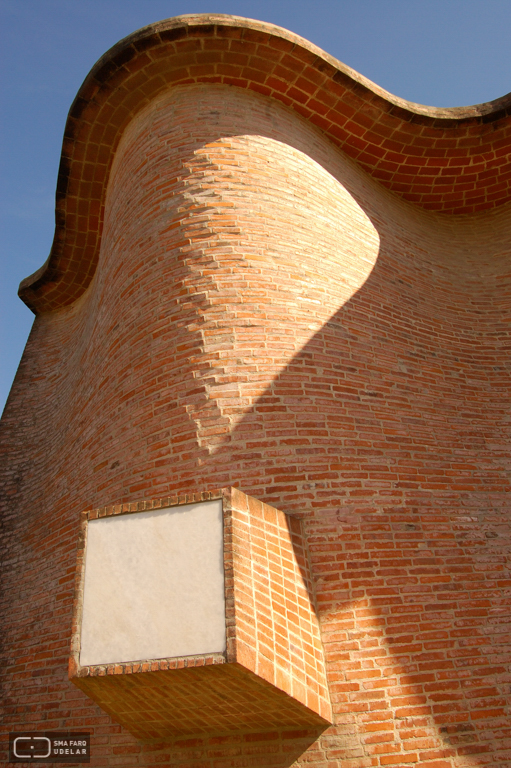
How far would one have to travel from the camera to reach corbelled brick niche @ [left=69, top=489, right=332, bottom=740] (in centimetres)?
288

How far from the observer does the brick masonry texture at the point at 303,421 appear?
3.51 metres

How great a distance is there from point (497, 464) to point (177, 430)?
103 inches

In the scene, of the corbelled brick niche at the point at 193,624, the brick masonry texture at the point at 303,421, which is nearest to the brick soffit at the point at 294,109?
the brick masonry texture at the point at 303,421

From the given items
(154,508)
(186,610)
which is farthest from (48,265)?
(186,610)

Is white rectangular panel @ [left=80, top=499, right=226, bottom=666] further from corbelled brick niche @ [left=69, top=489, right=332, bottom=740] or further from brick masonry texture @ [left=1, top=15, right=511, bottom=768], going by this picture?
brick masonry texture @ [left=1, top=15, right=511, bottom=768]

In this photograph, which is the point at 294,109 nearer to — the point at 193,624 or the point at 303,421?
the point at 303,421

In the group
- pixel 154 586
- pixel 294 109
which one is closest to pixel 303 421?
pixel 154 586

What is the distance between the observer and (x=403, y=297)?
5.66 m

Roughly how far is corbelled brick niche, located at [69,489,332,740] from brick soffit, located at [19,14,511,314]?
4768mm

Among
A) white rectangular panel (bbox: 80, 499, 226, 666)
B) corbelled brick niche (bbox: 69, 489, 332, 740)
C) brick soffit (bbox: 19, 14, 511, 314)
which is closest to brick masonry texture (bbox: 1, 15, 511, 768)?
brick soffit (bbox: 19, 14, 511, 314)

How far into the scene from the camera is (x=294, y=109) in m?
6.36

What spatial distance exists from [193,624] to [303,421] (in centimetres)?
174

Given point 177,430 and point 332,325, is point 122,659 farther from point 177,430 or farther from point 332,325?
point 332,325

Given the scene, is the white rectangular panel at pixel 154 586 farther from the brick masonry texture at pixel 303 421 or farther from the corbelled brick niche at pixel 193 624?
the brick masonry texture at pixel 303 421
